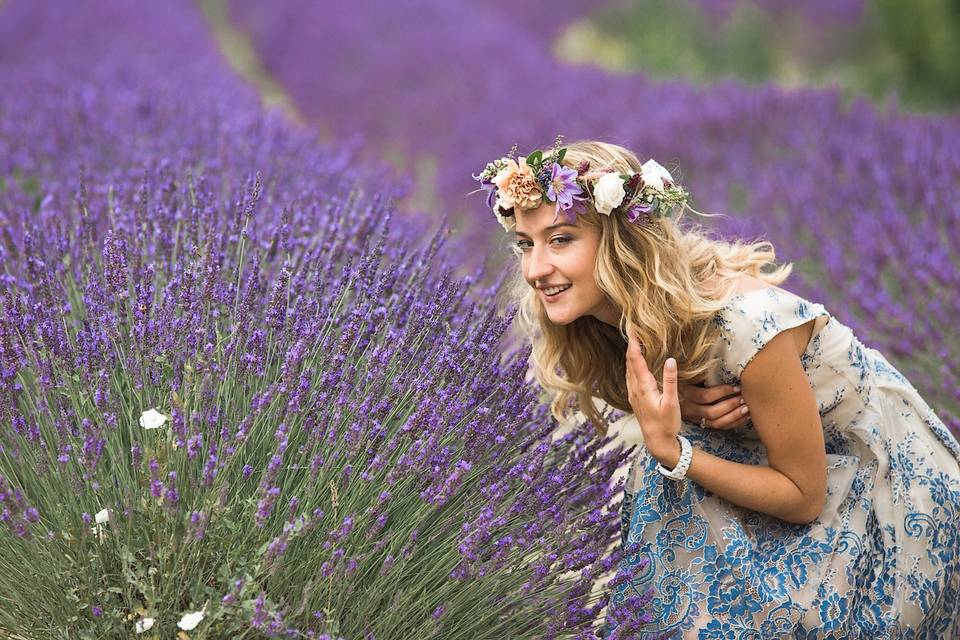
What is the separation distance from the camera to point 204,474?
5.59 feet

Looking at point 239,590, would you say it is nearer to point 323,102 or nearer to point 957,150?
point 957,150

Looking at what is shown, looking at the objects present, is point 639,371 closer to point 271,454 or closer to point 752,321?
point 752,321

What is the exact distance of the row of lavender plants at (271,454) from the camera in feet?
5.65

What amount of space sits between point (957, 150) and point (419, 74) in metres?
4.59

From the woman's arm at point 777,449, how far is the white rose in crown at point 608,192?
40cm

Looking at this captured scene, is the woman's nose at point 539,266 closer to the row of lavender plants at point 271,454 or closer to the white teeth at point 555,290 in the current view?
the white teeth at point 555,290

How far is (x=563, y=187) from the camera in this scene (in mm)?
2117

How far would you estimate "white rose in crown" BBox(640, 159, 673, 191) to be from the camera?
84.8 inches

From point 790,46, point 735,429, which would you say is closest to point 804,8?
point 790,46

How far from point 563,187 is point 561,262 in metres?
0.15

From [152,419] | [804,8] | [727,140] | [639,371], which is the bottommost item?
[152,419]

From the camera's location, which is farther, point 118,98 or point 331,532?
point 118,98

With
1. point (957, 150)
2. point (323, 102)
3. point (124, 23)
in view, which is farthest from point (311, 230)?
point (124, 23)

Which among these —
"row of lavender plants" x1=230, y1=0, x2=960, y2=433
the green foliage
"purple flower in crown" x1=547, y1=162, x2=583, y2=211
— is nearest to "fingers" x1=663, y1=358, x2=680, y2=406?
"purple flower in crown" x1=547, y1=162, x2=583, y2=211
